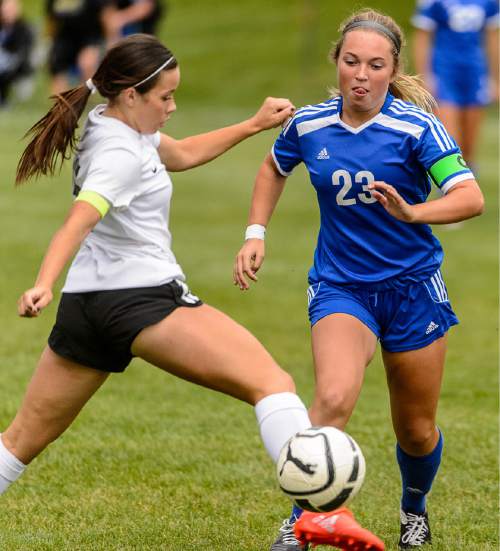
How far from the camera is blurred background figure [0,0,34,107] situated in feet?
85.4

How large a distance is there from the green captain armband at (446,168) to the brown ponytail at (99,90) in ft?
3.49

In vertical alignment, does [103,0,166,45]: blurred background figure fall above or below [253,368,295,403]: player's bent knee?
→ below

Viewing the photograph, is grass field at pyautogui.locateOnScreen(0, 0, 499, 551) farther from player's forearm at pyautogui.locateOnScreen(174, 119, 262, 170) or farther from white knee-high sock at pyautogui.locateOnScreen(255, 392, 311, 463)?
player's forearm at pyautogui.locateOnScreen(174, 119, 262, 170)

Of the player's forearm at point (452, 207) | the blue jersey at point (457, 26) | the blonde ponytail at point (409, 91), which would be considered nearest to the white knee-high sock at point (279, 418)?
the player's forearm at point (452, 207)

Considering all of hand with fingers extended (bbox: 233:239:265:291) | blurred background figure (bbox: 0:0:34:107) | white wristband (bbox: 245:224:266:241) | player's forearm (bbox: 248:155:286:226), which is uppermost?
player's forearm (bbox: 248:155:286:226)

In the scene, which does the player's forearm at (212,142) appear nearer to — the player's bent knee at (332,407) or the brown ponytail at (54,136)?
the brown ponytail at (54,136)

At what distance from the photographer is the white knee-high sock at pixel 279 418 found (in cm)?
450

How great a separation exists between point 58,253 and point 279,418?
939 millimetres

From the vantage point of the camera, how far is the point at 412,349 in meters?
5.16

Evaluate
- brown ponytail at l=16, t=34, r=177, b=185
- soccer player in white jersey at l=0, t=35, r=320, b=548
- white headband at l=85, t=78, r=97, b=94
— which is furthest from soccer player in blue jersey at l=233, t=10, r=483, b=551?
white headband at l=85, t=78, r=97, b=94

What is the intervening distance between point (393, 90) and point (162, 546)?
2.08m

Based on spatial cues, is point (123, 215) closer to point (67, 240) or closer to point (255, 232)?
point (67, 240)

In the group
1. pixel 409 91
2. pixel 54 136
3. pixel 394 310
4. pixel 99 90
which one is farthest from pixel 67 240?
pixel 409 91

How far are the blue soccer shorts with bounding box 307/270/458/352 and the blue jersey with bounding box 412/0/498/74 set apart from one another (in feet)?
31.4
